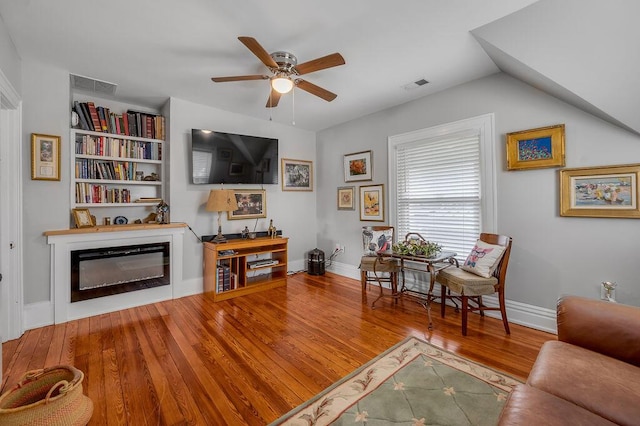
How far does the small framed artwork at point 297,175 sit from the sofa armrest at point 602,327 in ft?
12.6

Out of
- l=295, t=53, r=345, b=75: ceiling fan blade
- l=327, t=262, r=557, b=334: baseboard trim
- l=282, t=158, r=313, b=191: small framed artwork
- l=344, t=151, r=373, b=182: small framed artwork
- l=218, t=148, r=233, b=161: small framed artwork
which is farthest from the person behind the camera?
l=282, t=158, r=313, b=191: small framed artwork

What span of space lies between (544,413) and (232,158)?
3.86 m

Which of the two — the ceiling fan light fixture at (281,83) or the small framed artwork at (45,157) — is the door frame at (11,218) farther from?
the ceiling fan light fixture at (281,83)

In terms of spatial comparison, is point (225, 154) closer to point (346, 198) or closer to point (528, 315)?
point (346, 198)

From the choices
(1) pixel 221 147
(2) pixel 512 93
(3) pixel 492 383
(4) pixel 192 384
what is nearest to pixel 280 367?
(4) pixel 192 384

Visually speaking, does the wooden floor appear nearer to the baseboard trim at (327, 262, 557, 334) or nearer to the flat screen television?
the baseboard trim at (327, 262, 557, 334)

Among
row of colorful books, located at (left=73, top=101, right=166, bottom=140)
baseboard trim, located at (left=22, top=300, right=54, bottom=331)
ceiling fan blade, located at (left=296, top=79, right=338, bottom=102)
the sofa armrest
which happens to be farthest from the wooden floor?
ceiling fan blade, located at (left=296, top=79, right=338, bottom=102)

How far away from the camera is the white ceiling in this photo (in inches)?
74.8

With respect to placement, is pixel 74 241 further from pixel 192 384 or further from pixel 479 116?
pixel 479 116

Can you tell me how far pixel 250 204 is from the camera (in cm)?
421

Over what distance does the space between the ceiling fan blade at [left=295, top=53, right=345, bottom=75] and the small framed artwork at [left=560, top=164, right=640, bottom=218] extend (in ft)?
7.42

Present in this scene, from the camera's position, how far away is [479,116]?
116 inches

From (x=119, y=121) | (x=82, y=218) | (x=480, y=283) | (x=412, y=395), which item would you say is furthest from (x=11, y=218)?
(x=480, y=283)

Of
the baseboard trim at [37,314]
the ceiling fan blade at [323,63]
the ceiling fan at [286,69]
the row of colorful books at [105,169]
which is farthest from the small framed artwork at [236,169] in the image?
the baseboard trim at [37,314]
